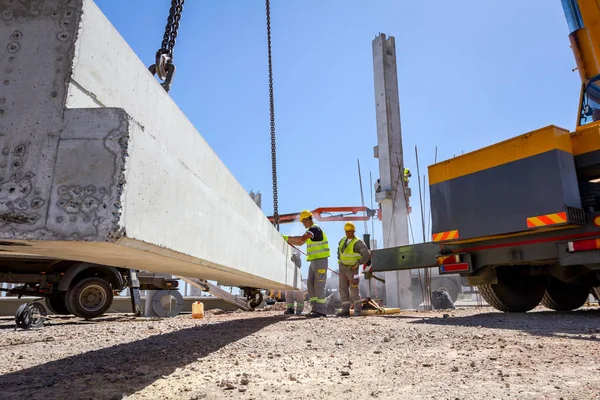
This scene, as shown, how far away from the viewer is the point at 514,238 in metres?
5.74

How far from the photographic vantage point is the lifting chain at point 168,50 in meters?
3.24

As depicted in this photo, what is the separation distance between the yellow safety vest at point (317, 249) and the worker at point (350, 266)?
62 centimetres

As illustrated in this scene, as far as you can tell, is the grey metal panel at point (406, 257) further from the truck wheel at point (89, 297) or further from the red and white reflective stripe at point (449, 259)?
the truck wheel at point (89, 297)

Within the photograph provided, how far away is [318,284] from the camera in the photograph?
745 centimetres

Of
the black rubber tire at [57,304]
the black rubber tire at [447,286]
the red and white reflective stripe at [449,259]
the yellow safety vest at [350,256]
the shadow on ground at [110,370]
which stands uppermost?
the yellow safety vest at [350,256]

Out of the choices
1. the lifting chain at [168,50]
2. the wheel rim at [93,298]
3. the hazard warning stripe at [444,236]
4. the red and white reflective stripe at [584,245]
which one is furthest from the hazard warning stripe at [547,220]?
the wheel rim at [93,298]

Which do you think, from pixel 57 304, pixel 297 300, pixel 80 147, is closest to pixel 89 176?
pixel 80 147

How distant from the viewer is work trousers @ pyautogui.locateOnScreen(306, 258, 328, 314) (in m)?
7.28

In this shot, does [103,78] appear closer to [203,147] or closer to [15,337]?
[203,147]

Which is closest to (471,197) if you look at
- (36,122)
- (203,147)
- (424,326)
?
(424,326)

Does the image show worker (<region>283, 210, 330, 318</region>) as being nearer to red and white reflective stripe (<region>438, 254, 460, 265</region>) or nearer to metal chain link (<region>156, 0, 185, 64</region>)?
red and white reflective stripe (<region>438, 254, 460, 265</region>)

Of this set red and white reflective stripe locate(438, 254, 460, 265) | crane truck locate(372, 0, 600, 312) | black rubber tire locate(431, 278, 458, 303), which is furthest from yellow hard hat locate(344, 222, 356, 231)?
black rubber tire locate(431, 278, 458, 303)

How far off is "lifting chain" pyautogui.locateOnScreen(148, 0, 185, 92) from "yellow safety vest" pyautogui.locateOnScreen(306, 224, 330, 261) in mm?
4669

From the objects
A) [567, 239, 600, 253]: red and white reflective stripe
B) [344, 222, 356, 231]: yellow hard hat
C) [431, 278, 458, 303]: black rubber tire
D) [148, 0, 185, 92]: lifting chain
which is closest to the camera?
[148, 0, 185, 92]: lifting chain
